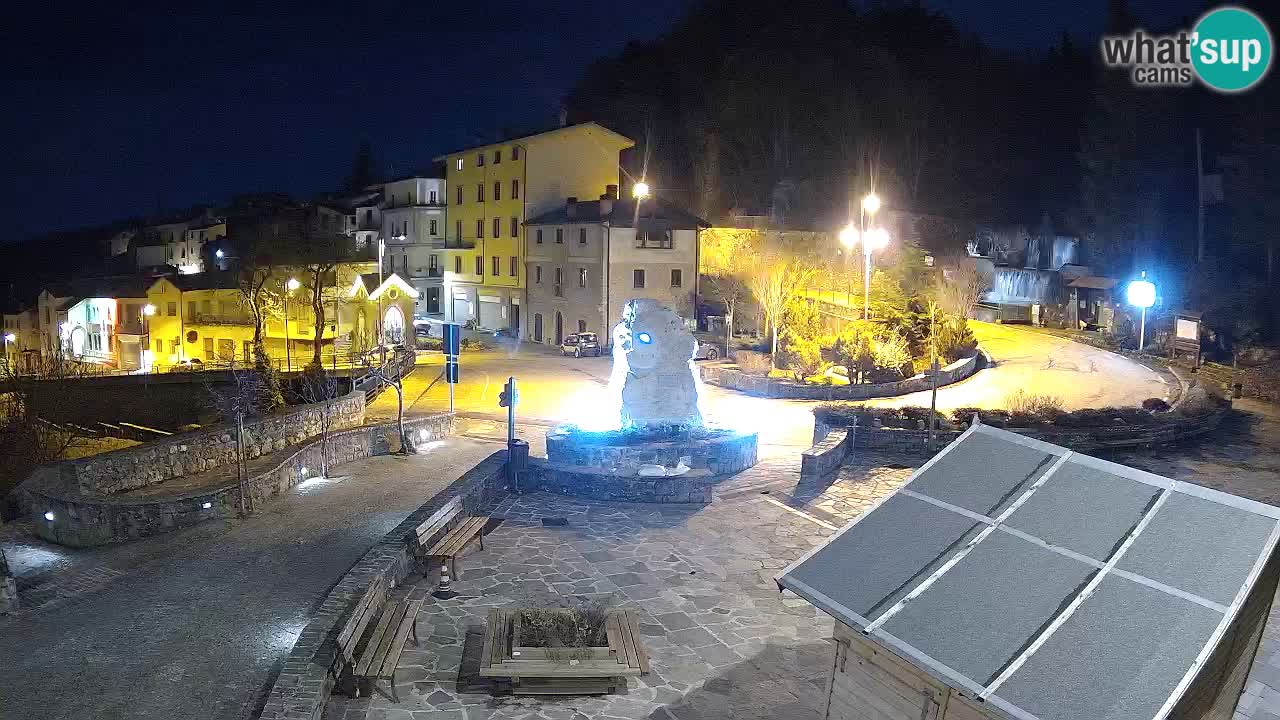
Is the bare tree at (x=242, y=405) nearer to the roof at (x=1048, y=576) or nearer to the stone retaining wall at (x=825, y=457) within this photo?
the stone retaining wall at (x=825, y=457)

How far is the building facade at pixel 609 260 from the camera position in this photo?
4506cm

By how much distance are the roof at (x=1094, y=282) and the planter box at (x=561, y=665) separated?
43.9 metres

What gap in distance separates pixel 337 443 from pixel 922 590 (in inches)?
668

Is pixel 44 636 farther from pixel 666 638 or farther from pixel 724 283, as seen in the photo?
pixel 724 283

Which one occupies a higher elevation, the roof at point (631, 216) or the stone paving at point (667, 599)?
the roof at point (631, 216)

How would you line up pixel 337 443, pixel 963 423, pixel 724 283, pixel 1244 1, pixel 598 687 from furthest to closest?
1. pixel 724 283
2. pixel 1244 1
3. pixel 963 423
4. pixel 337 443
5. pixel 598 687

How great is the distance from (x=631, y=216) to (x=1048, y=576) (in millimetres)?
41065

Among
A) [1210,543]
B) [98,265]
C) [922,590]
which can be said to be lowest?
[922,590]

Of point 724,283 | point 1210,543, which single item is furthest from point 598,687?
point 724,283

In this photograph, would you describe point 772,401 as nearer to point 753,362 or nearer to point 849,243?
point 753,362

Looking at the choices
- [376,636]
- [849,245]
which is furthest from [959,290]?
[376,636]

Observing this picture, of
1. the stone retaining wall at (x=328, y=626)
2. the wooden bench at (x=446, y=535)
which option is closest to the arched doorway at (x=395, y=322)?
the stone retaining wall at (x=328, y=626)

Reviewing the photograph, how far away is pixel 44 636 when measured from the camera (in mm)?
10906
